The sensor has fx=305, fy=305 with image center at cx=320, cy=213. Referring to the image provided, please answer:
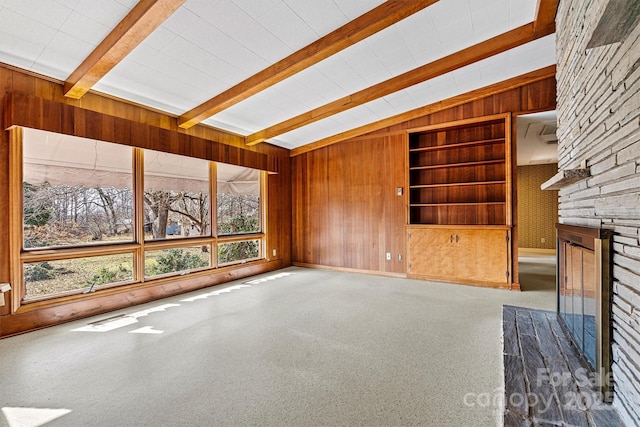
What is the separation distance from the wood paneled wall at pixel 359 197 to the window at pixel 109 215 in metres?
1.74

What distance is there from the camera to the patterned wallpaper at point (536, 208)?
841 cm

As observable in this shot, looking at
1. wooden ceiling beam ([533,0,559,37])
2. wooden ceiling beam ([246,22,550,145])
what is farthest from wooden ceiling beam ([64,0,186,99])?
wooden ceiling beam ([533,0,559,37])

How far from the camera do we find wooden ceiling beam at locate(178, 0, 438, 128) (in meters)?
2.68

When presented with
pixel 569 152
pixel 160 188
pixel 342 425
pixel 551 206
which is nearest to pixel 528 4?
pixel 569 152

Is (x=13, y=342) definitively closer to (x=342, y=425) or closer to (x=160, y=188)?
(x=160, y=188)

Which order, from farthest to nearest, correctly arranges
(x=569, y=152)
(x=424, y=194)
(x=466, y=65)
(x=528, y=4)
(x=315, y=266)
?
(x=315, y=266) < (x=424, y=194) < (x=466, y=65) < (x=528, y=4) < (x=569, y=152)

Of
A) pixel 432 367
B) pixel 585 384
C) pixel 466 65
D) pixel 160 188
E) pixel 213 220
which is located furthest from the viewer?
pixel 213 220

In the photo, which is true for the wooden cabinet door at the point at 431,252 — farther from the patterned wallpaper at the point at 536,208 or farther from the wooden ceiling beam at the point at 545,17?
the patterned wallpaper at the point at 536,208

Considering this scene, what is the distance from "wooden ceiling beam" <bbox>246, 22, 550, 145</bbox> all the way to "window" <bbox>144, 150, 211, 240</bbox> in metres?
1.64

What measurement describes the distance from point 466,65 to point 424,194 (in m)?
2.35

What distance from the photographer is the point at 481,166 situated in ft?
16.8

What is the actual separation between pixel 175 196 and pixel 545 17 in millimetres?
5005

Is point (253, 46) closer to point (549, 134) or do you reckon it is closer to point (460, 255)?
point (460, 255)

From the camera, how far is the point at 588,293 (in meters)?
2.07
